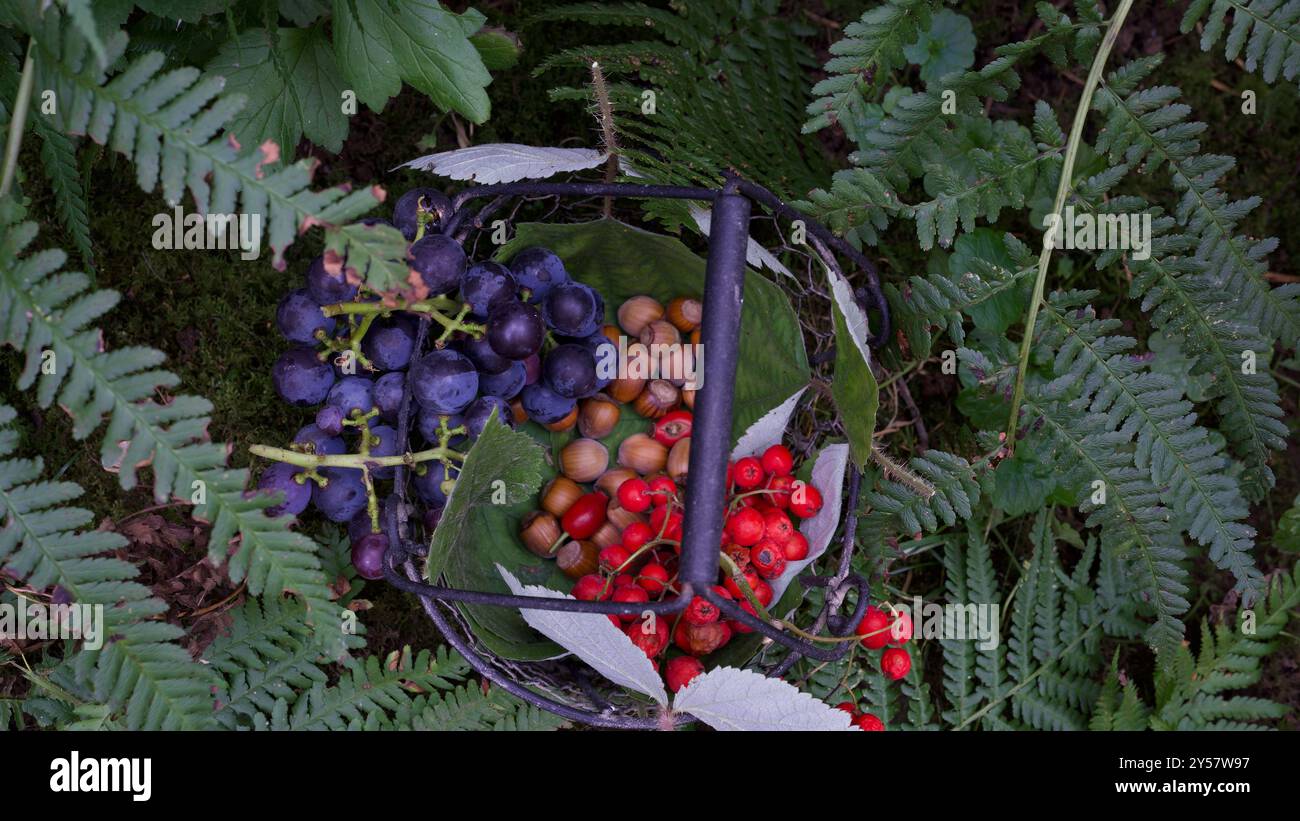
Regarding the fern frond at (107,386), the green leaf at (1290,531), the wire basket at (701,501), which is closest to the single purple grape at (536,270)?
the wire basket at (701,501)

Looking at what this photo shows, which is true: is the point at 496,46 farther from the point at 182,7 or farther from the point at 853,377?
the point at 853,377

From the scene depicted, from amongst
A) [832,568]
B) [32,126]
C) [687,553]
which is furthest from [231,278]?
[832,568]

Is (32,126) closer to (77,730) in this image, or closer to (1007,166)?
(77,730)

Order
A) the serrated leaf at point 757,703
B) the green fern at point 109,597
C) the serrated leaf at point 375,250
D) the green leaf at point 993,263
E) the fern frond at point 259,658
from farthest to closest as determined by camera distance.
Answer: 1. the green leaf at point 993,263
2. the fern frond at point 259,658
3. the serrated leaf at point 757,703
4. the green fern at point 109,597
5. the serrated leaf at point 375,250

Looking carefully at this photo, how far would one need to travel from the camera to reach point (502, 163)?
1.85m

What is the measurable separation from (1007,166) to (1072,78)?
0.88 metres

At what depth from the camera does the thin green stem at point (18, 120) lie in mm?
1579

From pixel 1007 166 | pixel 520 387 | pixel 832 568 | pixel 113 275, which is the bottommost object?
pixel 832 568

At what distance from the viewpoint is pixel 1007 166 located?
207 centimetres

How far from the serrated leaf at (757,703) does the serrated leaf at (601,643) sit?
0.27 feet

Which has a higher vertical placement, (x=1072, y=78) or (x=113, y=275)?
(x=1072, y=78)

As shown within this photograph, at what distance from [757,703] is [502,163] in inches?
43.0

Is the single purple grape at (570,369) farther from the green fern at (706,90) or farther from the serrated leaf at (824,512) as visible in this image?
the serrated leaf at (824,512)

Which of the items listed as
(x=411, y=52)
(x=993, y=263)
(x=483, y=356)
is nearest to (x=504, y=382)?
(x=483, y=356)
